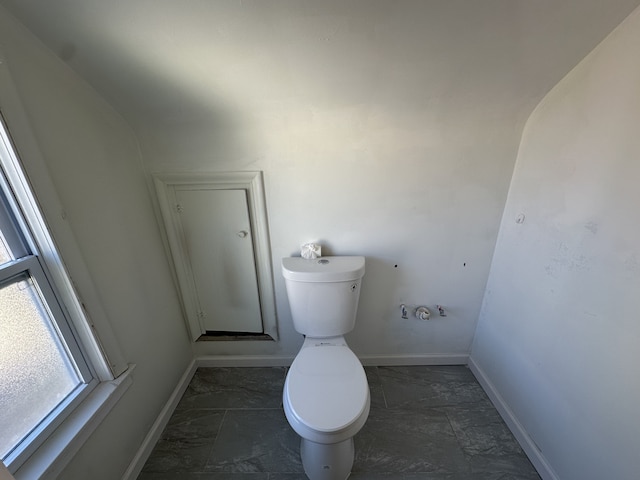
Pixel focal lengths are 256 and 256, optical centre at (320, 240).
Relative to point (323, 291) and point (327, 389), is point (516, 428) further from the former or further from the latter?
point (323, 291)

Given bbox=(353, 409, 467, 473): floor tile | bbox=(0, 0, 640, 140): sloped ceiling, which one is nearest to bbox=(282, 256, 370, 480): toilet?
bbox=(353, 409, 467, 473): floor tile

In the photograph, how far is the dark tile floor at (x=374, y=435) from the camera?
111 centimetres

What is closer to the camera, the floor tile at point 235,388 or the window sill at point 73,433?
the window sill at point 73,433

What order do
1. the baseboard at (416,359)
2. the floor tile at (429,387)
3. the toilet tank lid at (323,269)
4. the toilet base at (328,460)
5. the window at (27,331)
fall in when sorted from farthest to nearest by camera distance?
the baseboard at (416,359) < the floor tile at (429,387) < the toilet tank lid at (323,269) < the toilet base at (328,460) < the window at (27,331)

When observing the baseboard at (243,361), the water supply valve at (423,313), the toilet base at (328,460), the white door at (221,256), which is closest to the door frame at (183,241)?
the white door at (221,256)

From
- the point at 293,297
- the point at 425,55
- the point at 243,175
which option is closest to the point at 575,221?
the point at 425,55

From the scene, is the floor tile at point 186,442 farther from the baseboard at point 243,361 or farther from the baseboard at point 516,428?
the baseboard at point 516,428

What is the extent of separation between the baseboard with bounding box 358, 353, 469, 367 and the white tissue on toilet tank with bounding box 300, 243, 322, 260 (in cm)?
79

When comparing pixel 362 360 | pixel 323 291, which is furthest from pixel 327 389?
pixel 362 360

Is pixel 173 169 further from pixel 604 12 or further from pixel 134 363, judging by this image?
pixel 604 12

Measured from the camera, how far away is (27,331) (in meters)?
0.80

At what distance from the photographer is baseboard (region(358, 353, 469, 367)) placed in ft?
5.32

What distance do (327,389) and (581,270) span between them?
1021 millimetres

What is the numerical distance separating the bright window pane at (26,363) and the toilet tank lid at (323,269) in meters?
0.85
